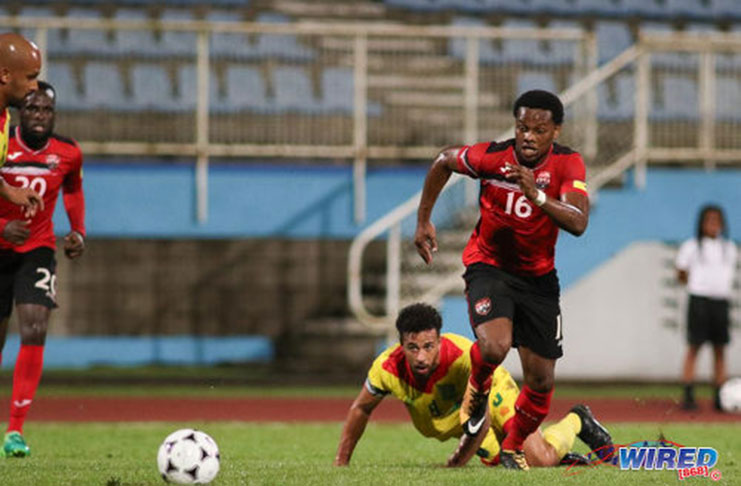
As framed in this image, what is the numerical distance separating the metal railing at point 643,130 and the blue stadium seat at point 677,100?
9cm

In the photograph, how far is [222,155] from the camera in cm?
→ 1602

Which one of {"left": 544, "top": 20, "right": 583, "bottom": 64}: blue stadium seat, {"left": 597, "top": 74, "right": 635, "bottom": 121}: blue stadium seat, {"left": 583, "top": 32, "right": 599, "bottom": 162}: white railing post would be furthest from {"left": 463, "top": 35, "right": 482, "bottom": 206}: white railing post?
{"left": 597, "top": 74, "right": 635, "bottom": 121}: blue stadium seat

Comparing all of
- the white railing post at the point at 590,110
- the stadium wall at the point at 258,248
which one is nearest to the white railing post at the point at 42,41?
the stadium wall at the point at 258,248

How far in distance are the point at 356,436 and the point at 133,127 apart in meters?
8.62

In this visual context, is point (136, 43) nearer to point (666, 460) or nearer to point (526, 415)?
point (526, 415)

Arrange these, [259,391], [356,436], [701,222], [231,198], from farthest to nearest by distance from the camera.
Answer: [231,198] < [259,391] < [701,222] < [356,436]

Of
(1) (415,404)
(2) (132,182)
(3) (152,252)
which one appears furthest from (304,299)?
(1) (415,404)

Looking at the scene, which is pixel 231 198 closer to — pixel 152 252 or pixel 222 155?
pixel 222 155

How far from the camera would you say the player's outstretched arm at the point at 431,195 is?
795 centimetres

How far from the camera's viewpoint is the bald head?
24.0 feet

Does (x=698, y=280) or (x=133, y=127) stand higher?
(x=133, y=127)

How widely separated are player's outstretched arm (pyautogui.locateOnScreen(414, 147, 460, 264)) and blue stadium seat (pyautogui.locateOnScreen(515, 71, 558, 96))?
8.52 metres

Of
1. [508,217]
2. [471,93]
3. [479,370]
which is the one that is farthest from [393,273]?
[479,370]

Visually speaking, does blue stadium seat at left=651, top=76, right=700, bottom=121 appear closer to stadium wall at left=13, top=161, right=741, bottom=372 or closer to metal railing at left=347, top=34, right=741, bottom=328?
metal railing at left=347, top=34, right=741, bottom=328
